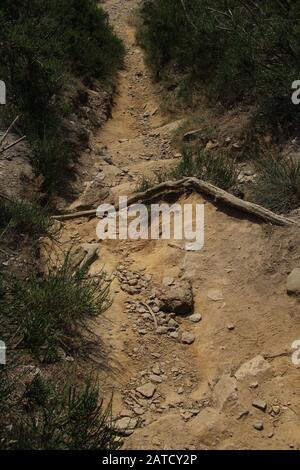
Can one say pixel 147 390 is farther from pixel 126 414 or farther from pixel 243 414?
pixel 243 414

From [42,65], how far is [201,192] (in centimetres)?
354

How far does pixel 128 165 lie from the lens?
770 centimetres

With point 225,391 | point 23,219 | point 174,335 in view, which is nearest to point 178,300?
point 174,335

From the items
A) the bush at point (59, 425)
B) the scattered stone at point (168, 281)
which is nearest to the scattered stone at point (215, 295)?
the scattered stone at point (168, 281)

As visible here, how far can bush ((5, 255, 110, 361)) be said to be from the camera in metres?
3.60

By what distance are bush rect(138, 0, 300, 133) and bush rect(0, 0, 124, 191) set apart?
197cm

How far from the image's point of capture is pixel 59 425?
300cm

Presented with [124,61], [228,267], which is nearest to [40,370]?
[228,267]

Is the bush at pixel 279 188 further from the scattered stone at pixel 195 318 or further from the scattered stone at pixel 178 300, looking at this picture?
the scattered stone at pixel 195 318

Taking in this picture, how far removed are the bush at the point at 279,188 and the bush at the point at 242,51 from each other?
1.64 metres

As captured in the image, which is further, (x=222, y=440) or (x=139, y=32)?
(x=139, y=32)

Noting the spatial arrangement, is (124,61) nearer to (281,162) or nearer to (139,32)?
(139,32)

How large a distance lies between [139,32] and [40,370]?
34.4 ft
